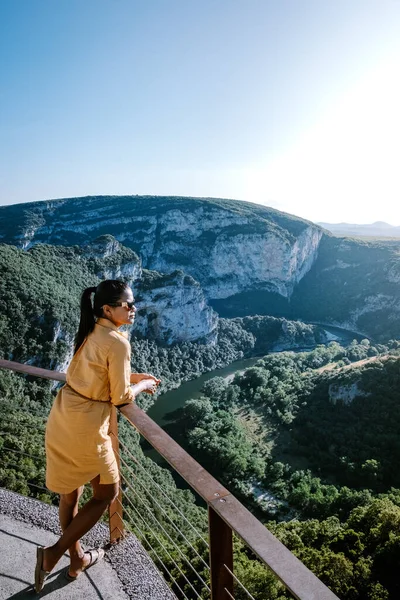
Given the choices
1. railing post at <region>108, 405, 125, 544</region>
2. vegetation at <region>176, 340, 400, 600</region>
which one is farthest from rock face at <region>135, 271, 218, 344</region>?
railing post at <region>108, 405, 125, 544</region>

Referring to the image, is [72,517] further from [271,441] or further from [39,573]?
[271,441]

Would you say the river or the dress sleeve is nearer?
the dress sleeve

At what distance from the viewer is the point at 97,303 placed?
2385 millimetres

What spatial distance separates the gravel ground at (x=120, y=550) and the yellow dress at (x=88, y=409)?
841mm

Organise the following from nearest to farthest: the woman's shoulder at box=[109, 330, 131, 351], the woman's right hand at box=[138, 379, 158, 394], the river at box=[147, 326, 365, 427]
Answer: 1. the woman's shoulder at box=[109, 330, 131, 351]
2. the woman's right hand at box=[138, 379, 158, 394]
3. the river at box=[147, 326, 365, 427]

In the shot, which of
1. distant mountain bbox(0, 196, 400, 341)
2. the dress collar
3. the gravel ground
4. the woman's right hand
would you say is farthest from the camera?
distant mountain bbox(0, 196, 400, 341)

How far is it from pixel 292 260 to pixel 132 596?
108 m

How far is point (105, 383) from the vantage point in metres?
2.27

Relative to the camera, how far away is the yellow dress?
2.21 meters

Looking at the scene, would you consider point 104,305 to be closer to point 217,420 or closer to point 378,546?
point 378,546

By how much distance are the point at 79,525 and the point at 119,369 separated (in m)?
0.97

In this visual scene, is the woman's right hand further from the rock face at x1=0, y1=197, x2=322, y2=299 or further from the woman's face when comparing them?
the rock face at x1=0, y1=197, x2=322, y2=299

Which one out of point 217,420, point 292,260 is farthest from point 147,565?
point 292,260


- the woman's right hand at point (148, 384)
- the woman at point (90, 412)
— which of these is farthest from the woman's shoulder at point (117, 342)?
the woman's right hand at point (148, 384)
